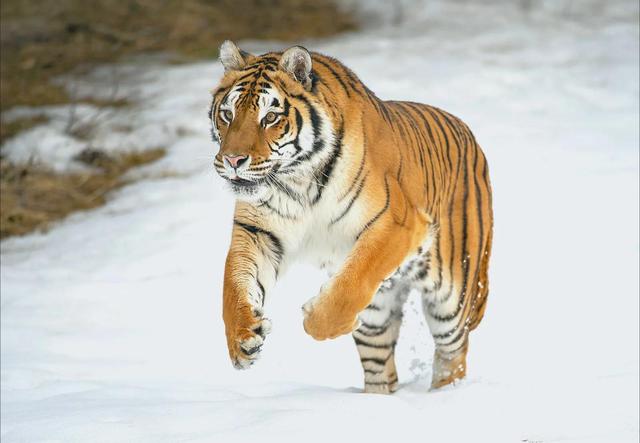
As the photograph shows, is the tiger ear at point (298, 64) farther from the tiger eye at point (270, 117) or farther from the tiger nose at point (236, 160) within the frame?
the tiger nose at point (236, 160)

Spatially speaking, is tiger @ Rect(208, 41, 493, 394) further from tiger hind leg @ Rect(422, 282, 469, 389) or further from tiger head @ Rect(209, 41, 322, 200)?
tiger hind leg @ Rect(422, 282, 469, 389)

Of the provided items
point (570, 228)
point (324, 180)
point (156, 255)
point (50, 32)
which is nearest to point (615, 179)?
point (570, 228)

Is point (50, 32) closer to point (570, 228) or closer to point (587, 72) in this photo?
point (587, 72)

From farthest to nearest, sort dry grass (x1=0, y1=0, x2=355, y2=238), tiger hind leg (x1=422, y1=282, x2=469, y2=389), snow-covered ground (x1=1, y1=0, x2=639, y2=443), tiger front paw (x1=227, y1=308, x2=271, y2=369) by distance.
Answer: dry grass (x1=0, y1=0, x2=355, y2=238) < tiger hind leg (x1=422, y1=282, x2=469, y2=389) < snow-covered ground (x1=1, y1=0, x2=639, y2=443) < tiger front paw (x1=227, y1=308, x2=271, y2=369)

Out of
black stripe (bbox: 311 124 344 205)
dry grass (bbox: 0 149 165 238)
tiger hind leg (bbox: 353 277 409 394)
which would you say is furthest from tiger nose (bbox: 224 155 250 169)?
dry grass (bbox: 0 149 165 238)

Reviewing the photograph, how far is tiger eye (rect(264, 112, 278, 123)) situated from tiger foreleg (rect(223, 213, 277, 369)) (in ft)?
1.17

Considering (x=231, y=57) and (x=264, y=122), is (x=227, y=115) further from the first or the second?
(x=231, y=57)

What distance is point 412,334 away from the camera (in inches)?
200

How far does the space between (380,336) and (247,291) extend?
104cm

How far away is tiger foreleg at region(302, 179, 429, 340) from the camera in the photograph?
303cm

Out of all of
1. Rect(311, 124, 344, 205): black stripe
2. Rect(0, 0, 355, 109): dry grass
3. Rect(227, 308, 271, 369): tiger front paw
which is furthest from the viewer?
Rect(0, 0, 355, 109): dry grass

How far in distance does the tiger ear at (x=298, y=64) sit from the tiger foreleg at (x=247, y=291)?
1.49ft

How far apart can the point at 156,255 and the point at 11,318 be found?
916 millimetres

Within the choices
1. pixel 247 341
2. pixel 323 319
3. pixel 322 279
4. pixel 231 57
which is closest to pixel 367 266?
pixel 323 319
